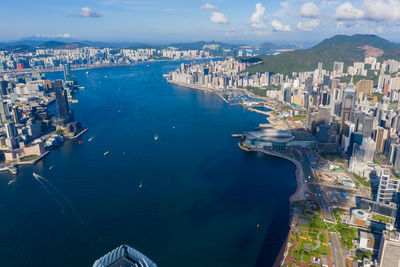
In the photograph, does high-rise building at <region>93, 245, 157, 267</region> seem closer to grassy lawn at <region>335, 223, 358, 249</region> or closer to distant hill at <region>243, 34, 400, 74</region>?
grassy lawn at <region>335, 223, 358, 249</region>

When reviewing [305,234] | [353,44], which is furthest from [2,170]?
[353,44]

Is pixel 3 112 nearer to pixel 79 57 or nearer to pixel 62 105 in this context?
pixel 62 105

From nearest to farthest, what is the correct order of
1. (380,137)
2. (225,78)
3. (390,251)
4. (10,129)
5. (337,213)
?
→ (390,251), (337,213), (380,137), (10,129), (225,78)

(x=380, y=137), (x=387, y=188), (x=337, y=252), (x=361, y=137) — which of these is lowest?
(x=337, y=252)

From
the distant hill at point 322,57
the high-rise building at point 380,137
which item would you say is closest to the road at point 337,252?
the high-rise building at point 380,137

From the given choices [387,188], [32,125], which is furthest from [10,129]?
[387,188]

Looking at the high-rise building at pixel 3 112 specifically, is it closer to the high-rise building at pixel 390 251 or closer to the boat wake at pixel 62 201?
the boat wake at pixel 62 201

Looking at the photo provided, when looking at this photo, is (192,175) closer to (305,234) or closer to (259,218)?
(259,218)

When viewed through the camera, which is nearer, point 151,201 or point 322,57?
point 151,201
